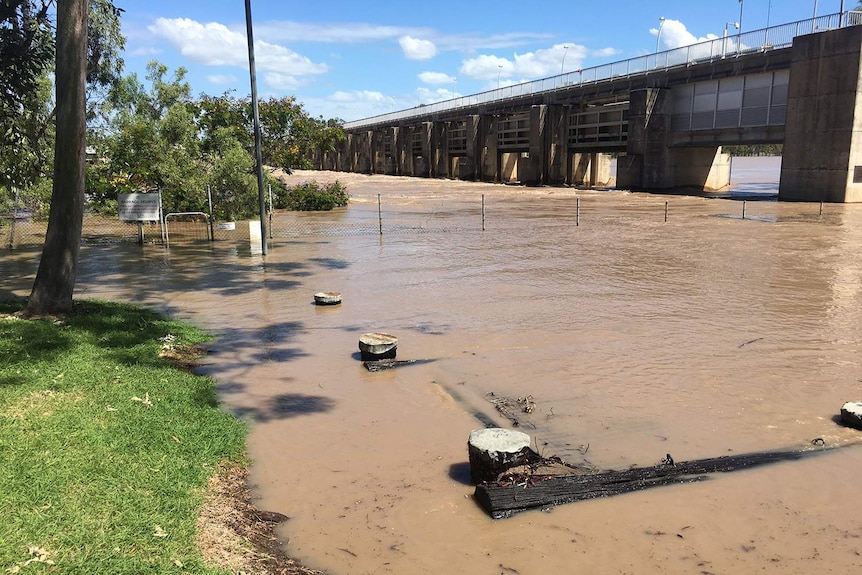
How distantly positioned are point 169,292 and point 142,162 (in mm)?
13607

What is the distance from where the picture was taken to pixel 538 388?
24.7ft

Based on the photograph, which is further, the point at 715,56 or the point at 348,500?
the point at 715,56

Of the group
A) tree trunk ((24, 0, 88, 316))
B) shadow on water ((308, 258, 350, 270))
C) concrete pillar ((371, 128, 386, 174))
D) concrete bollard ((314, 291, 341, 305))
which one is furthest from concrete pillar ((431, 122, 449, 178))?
tree trunk ((24, 0, 88, 316))

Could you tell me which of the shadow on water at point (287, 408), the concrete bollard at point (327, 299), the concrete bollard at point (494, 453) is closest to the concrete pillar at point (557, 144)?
the concrete bollard at point (327, 299)

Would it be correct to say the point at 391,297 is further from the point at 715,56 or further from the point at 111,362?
the point at 715,56

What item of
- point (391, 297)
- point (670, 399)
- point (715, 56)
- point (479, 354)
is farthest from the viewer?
point (715, 56)

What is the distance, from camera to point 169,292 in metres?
12.8

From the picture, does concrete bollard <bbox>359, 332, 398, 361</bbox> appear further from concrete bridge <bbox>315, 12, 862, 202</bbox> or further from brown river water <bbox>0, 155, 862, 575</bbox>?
concrete bridge <bbox>315, 12, 862, 202</bbox>

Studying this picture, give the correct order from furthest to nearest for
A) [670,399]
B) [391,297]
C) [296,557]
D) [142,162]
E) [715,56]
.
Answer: [715,56] → [142,162] → [391,297] → [670,399] → [296,557]

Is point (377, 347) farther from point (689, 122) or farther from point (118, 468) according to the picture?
point (689, 122)

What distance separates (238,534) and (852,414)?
5567 mm

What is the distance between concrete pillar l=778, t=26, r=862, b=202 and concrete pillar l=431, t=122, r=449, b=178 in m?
44.6

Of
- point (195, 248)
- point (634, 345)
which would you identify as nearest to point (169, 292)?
point (195, 248)

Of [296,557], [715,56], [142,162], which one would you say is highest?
[715,56]
